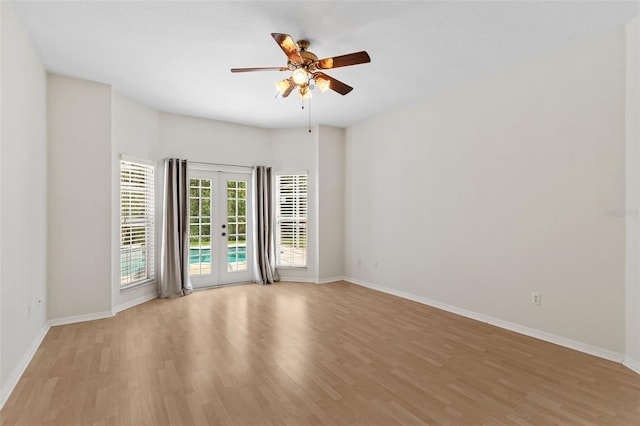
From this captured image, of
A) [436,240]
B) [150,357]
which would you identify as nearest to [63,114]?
[150,357]

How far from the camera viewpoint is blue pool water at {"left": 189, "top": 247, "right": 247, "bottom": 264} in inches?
217

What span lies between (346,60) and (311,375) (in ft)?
8.73

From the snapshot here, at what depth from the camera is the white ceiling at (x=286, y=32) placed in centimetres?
261

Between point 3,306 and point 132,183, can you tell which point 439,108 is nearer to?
point 132,183

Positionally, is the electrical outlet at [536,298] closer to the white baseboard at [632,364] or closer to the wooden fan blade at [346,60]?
the white baseboard at [632,364]

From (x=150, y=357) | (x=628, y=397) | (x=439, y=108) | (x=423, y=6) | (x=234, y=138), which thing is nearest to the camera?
(x=628, y=397)

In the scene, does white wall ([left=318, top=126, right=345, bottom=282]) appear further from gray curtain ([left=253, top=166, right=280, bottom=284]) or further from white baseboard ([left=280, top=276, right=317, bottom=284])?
gray curtain ([left=253, top=166, right=280, bottom=284])

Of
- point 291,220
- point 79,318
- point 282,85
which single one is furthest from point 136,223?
point 282,85

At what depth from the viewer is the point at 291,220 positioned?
6227 millimetres

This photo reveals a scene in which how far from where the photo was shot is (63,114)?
384cm

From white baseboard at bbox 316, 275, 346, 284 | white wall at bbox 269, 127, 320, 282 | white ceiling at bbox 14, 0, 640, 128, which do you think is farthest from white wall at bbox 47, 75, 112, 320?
white baseboard at bbox 316, 275, 346, 284

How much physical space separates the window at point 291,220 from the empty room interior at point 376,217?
1.15 m

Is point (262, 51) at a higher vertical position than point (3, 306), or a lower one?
higher

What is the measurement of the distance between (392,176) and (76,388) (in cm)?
459
